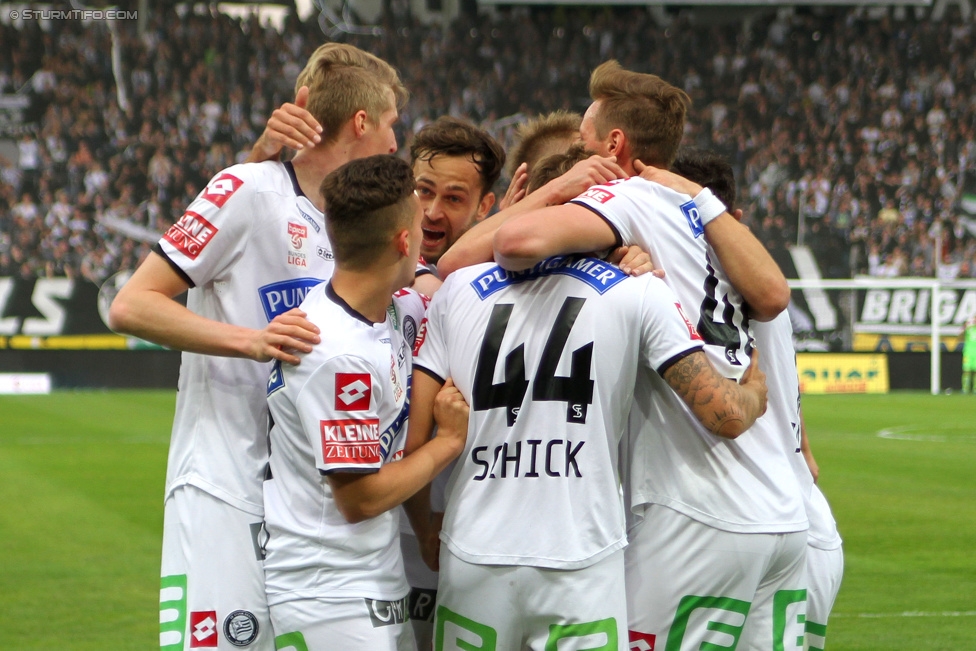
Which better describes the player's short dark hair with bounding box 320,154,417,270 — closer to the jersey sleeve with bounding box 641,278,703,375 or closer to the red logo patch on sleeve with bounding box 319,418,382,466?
the red logo patch on sleeve with bounding box 319,418,382,466

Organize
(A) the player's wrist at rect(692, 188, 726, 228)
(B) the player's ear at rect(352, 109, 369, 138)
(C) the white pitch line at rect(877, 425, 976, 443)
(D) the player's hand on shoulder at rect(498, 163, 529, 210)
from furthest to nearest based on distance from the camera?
(C) the white pitch line at rect(877, 425, 976, 443) < (D) the player's hand on shoulder at rect(498, 163, 529, 210) < (B) the player's ear at rect(352, 109, 369, 138) < (A) the player's wrist at rect(692, 188, 726, 228)

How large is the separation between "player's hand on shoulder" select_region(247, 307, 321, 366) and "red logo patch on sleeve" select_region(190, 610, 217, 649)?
761 millimetres

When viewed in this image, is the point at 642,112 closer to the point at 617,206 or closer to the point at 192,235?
the point at 617,206

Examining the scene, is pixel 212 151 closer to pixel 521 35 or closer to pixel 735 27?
pixel 521 35

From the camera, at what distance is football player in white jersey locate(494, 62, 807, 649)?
281cm

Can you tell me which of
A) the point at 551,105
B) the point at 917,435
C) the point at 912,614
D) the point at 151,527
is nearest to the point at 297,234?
the point at 912,614

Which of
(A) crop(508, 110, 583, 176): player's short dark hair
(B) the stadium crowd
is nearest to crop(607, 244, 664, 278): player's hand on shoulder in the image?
(A) crop(508, 110, 583, 176): player's short dark hair

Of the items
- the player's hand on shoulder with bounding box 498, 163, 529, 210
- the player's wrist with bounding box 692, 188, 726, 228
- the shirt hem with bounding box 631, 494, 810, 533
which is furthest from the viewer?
the player's hand on shoulder with bounding box 498, 163, 529, 210

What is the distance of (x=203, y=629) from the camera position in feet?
9.55

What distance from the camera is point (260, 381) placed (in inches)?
120

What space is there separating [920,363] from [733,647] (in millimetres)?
20264

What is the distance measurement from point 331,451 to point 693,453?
95cm

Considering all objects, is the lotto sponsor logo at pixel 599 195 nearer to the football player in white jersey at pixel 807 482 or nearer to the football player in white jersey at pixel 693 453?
the football player in white jersey at pixel 693 453

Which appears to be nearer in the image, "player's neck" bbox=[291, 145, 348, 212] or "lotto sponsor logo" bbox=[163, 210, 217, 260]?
"lotto sponsor logo" bbox=[163, 210, 217, 260]
